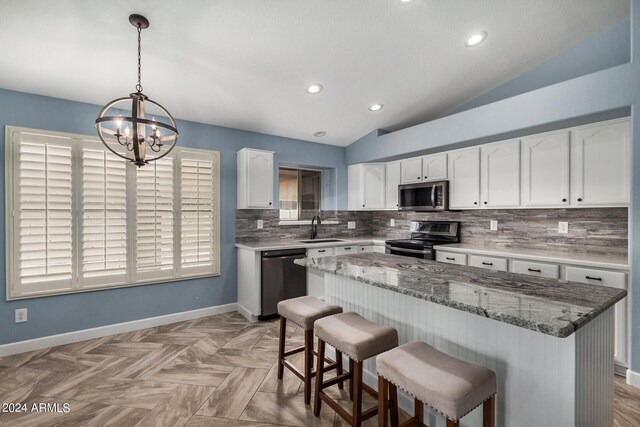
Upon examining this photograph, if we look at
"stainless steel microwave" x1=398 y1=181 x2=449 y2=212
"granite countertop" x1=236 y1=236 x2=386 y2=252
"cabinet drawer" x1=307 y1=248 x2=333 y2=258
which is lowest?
"cabinet drawer" x1=307 y1=248 x2=333 y2=258

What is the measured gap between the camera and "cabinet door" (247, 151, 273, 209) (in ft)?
12.7

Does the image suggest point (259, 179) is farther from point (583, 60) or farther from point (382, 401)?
point (583, 60)

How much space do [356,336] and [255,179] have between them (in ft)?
8.93

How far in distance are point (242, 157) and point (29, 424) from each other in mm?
3004

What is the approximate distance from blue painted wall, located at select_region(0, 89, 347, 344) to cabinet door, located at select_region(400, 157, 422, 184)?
4.42ft

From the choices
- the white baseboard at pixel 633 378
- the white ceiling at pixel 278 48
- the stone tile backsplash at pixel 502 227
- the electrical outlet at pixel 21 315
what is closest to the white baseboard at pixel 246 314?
the stone tile backsplash at pixel 502 227

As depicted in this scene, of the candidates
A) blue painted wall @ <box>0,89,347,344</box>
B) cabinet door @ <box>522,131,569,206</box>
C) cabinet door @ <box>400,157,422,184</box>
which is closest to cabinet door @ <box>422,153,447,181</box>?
cabinet door @ <box>400,157,422,184</box>

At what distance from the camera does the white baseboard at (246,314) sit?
3641 millimetres

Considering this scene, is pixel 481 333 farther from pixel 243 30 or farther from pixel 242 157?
pixel 242 157

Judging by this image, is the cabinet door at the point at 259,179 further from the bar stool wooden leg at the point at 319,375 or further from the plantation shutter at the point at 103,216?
the bar stool wooden leg at the point at 319,375

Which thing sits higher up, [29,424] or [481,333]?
[481,333]

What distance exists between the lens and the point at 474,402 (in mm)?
1198

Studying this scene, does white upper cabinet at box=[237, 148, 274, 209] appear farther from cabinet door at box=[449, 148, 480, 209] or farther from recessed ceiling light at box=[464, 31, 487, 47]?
recessed ceiling light at box=[464, 31, 487, 47]

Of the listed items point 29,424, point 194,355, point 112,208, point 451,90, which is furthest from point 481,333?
point 112,208
